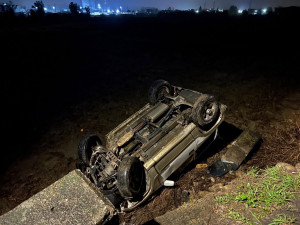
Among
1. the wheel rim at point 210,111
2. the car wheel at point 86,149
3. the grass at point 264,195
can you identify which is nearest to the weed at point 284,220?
the grass at point 264,195

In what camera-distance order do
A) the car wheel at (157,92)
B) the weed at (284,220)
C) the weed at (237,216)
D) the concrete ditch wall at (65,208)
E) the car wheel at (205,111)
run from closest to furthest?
the concrete ditch wall at (65,208), the weed at (284,220), the weed at (237,216), the car wheel at (205,111), the car wheel at (157,92)

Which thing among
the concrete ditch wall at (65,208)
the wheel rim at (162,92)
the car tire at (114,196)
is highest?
the wheel rim at (162,92)

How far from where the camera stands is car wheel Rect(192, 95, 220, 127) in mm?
3998

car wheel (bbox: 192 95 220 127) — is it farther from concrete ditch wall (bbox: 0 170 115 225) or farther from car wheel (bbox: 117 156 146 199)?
concrete ditch wall (bbox: 0 170 115 225)

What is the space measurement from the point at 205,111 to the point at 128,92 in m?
5.20

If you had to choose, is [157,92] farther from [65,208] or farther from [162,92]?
[65,208]

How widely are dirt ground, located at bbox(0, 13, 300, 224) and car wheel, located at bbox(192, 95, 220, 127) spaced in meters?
1.26

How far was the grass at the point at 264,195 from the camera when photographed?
266 centimetres

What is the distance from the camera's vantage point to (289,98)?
23.3ft

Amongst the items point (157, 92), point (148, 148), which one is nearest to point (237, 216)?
point (148, 148)

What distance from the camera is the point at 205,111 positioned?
13.6 feet

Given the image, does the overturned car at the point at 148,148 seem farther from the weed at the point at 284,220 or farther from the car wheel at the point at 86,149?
the weed at the point at 284,220

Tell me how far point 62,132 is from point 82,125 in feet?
2.17

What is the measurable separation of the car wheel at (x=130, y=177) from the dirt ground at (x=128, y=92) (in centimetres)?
81
